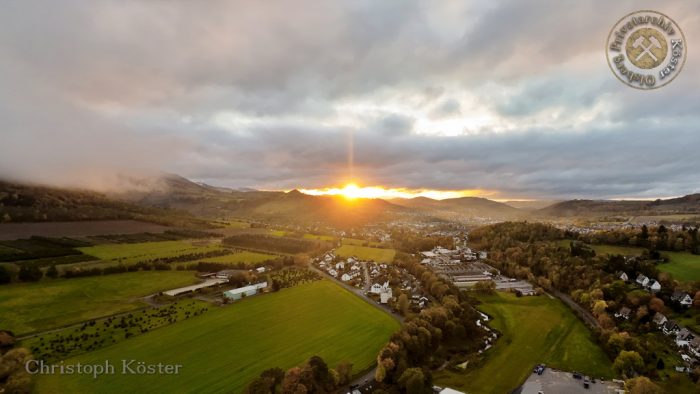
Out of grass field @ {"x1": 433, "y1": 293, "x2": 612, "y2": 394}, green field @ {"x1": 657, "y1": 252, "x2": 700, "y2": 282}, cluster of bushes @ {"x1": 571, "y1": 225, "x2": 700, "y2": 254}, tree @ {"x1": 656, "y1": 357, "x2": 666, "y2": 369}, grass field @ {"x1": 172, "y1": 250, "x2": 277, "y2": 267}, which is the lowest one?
grass field @ {"x1": 433, "y1": 293, "x2": 612, "y2": 394}

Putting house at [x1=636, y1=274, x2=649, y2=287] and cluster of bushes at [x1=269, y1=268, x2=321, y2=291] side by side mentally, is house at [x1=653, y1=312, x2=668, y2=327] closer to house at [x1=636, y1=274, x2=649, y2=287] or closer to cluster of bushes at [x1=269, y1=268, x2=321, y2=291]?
house at [x1=636, y1=274, x2=649, y2=287]

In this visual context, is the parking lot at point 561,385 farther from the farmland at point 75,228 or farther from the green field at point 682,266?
the farmland at point 75,228

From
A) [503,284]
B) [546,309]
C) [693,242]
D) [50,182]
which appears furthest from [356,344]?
[50,182]

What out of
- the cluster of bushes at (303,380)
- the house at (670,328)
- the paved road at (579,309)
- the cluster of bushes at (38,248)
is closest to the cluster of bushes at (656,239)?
the paved road at (579,309)

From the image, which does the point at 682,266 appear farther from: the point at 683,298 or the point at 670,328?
the point at 670,328

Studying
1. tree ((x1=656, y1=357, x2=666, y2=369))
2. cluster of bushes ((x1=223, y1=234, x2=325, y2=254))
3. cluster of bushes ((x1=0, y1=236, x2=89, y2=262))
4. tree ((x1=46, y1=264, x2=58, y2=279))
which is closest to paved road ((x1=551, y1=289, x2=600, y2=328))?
tree ((x1=656, y1=357, x2=666, y2=369))
